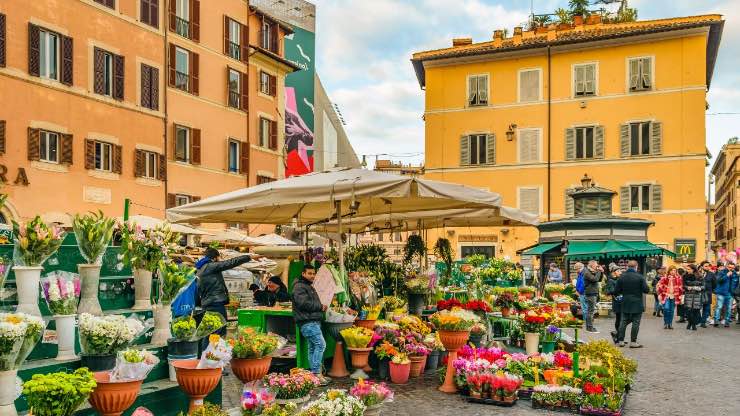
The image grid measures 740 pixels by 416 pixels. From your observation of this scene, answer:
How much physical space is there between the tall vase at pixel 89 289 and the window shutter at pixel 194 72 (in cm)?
2177

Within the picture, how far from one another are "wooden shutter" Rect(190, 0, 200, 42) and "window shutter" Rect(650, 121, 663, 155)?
21.8 meters

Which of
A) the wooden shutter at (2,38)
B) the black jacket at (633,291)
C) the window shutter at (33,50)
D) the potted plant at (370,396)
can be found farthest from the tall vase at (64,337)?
the window shutter at (33,50)

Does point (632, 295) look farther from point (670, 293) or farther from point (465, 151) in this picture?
point (465, 151)

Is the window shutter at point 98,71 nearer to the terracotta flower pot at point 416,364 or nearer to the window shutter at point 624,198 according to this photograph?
the terracotta flower pot at point 416,364

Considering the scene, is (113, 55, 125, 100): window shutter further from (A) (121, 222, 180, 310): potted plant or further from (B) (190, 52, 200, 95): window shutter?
(A) (121, 222, 180, 310): potted plant

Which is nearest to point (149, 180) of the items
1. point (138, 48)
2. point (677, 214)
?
point (138, 48)

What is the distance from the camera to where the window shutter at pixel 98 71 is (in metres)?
21.9

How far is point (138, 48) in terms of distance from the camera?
2373 centimetres

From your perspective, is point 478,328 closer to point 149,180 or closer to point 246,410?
point 246,410

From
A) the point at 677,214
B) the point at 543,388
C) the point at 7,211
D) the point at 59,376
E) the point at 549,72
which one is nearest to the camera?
the point at 59,376

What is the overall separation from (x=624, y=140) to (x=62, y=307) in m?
31.8

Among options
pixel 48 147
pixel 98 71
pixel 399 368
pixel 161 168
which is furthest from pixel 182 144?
pixel 399 368

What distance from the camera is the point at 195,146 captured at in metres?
26.6

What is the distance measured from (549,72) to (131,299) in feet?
104
